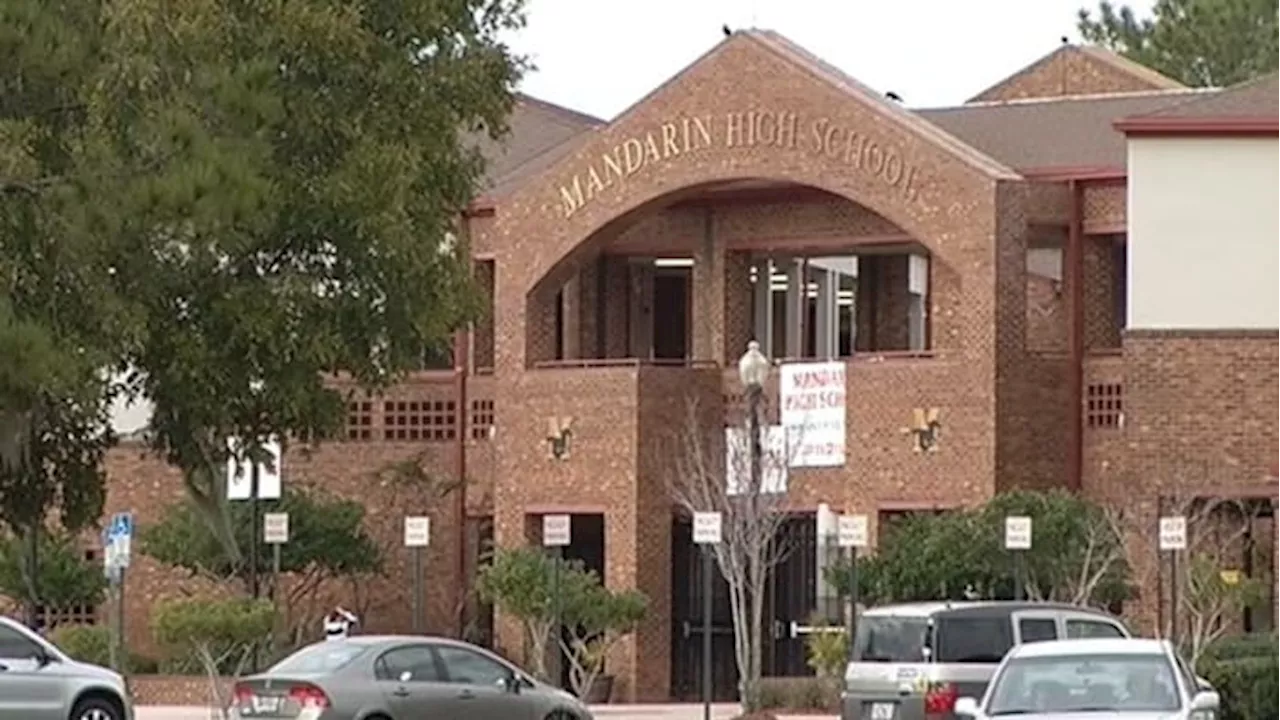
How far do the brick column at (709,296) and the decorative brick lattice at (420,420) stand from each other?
465 centimetres

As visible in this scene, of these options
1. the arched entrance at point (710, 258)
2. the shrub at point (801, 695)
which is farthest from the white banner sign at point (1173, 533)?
the arched entrance at point (710, 258)

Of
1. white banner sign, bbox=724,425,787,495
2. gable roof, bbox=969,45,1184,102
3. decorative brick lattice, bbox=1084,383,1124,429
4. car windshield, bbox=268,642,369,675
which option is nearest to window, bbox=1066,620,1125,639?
car windshield, bbox=268,642,369,675

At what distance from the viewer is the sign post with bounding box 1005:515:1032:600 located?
43406 mm

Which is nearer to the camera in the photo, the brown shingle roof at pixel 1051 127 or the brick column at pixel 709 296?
the brown shingle roof at pixel 1051 127

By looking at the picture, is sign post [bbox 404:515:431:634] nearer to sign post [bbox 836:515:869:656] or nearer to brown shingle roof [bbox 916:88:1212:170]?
sign post [bbox 836:515:869:656]

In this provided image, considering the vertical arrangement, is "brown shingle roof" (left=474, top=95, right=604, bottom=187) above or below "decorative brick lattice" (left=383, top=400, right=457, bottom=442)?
above

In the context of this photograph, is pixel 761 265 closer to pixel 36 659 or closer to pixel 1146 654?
pixel 36 659

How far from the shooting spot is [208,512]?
36.0 m

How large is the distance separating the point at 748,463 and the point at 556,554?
453cm

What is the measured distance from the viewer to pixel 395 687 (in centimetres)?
3425

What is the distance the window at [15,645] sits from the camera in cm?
3553

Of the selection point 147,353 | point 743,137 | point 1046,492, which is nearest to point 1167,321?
point 1046,492

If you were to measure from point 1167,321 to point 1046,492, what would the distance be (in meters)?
3.07

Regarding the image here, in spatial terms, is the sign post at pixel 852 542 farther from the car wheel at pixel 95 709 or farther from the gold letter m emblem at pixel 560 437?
the car wheel at pixel 95 709
